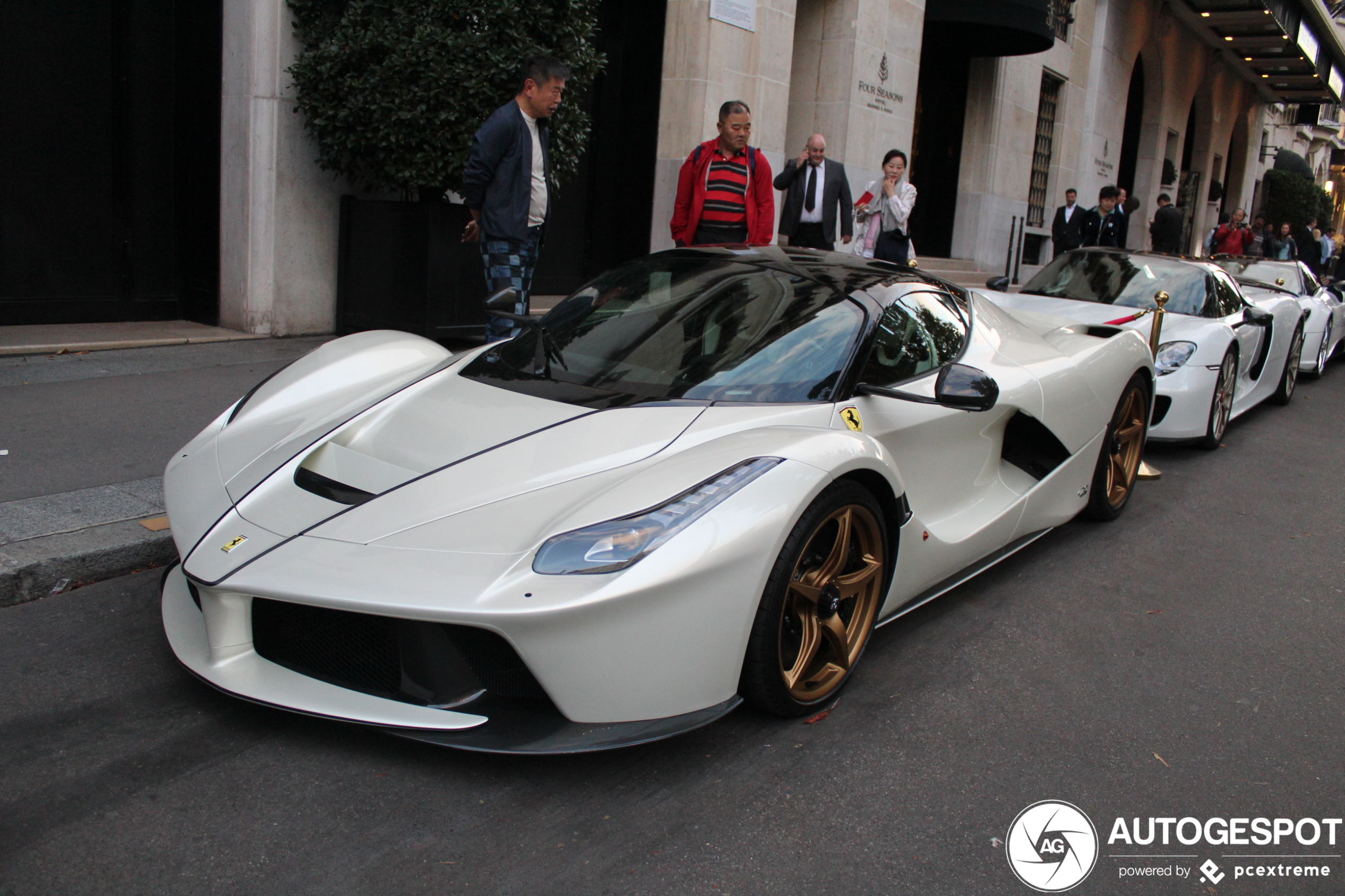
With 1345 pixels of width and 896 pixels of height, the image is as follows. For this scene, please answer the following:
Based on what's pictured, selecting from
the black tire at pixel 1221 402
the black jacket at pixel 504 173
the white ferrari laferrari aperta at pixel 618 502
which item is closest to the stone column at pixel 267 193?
the black jacket at pixel 504 173

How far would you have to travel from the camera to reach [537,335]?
374 cm

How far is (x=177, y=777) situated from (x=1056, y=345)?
12.3 feet

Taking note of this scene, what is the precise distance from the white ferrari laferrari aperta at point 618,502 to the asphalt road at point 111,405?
132 centimetres

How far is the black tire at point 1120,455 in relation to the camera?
15.5 feet

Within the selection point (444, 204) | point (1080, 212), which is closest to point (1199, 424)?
point (444, 204)

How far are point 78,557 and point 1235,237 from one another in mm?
21666

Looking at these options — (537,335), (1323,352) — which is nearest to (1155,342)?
(537,335)

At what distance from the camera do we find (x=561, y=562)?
7.66ft

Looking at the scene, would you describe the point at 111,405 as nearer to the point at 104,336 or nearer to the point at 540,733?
the point at 104,336

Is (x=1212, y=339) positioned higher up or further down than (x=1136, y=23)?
further down

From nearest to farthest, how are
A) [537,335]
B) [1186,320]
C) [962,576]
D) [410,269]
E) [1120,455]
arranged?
[962,576] → [537,335] → [1120,455] → [1186,320] → [410,269]

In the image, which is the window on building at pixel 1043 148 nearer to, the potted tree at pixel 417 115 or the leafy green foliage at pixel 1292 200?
the potted tree at pixel 417 115

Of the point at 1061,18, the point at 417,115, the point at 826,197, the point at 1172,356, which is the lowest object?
the point at 1172,356

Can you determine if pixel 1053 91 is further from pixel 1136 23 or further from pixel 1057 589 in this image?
pixel 1057 589
